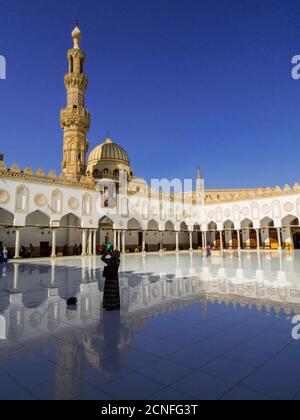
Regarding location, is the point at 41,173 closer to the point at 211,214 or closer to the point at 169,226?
the point at 169,226

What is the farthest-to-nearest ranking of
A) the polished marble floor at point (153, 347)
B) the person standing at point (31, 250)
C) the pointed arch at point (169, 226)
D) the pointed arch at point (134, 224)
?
the pointed arch at point (169, 226) → the pointed arch at point (134, 224) → the person standing at point (31, 250) → the polished marble floor at point (153, 347)

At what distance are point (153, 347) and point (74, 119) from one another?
92.6ft

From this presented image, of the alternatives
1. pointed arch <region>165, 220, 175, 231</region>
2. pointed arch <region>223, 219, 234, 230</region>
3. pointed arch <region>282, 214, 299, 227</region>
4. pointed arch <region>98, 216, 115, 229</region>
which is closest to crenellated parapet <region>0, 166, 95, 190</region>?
pointed arch <region>98, 216, 115, 229</region>

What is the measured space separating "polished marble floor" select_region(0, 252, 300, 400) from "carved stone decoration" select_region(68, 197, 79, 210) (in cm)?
1689

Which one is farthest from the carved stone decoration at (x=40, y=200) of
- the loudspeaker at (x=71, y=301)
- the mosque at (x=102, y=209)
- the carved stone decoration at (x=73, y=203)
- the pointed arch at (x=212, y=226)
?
the pointed arch at (x=212, y=226)

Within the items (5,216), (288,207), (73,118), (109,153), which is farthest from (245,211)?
(5,216)

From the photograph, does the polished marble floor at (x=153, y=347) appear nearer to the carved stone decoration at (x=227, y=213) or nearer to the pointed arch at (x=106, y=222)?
the pointed arch at (x=106, y=222)

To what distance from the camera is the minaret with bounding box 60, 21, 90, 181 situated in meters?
28.5

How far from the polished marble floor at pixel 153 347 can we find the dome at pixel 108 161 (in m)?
A: 27.4

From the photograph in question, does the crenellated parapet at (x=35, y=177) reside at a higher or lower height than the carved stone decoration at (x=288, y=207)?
higher

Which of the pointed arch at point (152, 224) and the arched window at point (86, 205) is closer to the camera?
the arched window at point (86, 205)

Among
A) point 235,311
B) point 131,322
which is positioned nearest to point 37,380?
point 131,322

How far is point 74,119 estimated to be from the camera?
28375 mm

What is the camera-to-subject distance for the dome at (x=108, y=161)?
33.1 metres
